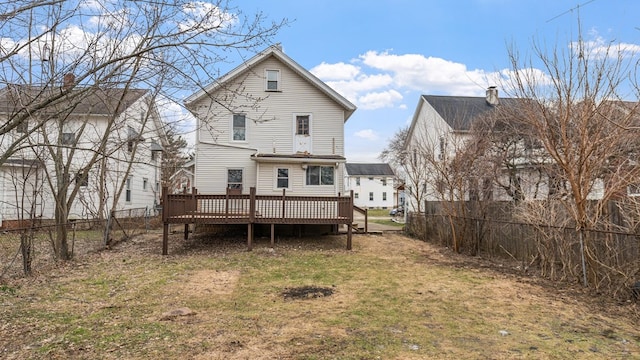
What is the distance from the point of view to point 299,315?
5793 millimetres

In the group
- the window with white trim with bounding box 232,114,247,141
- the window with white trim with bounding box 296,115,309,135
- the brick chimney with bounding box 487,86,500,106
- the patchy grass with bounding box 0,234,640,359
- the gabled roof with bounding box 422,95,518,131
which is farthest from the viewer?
the brick chimney with bounding box 487,86,500,106

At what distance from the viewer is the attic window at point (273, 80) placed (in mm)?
16156

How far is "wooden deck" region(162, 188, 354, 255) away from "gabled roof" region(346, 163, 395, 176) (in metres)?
39.8

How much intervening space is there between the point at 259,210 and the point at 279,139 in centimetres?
382

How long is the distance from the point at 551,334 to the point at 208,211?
1055cm

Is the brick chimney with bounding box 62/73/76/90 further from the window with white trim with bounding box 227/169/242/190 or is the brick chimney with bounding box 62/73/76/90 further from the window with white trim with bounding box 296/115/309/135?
the window with white trim with bounding box 296/115/309/135

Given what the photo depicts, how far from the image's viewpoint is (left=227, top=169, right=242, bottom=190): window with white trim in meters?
15.7

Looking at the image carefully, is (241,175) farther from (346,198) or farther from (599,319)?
(599,319)

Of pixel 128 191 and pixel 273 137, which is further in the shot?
pixel 128 191

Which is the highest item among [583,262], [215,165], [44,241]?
[215,165]

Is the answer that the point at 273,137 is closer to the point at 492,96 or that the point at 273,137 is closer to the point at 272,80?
the point at 272,80

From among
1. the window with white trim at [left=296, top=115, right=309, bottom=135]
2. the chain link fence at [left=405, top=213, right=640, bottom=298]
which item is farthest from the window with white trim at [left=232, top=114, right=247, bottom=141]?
the chain link fence at [left=405, top=213, right=640, bottom=298]

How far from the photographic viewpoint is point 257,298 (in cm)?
680

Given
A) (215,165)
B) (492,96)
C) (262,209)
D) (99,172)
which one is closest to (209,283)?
(262,209)
